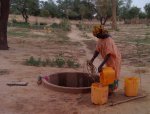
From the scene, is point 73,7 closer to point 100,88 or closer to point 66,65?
point 66,65

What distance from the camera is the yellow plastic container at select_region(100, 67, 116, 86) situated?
7.06 meters

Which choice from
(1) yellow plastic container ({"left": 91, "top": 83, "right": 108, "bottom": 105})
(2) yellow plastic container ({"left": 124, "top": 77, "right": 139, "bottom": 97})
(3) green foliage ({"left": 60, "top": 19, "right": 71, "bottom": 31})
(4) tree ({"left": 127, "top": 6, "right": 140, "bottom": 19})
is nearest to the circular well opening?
(2) yellow plastic container ({"left": 124, "top": 77, "right": 139, "bottom": 97})

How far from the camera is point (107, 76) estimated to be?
7.09 metres

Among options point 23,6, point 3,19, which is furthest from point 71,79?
point 23,6

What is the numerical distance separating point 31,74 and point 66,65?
2.12 meters

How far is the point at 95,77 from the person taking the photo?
333 inches

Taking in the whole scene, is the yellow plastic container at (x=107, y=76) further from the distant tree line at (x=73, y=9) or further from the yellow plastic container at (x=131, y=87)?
the distant tree line at (x=73, y=9)

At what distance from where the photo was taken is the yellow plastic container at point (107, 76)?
7.06 meters

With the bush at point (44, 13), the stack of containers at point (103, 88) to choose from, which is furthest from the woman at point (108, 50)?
the bush at point (44, 13)

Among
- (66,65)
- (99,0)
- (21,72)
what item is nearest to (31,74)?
(21,72)

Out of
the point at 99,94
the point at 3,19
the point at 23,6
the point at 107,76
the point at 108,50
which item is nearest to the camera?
the point at 99,94

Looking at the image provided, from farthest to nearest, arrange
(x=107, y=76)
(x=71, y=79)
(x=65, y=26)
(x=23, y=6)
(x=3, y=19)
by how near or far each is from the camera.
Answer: (x=23, y=6) → (x=65, y=26) → (x=3, y=19) → (x=71, y=79) → (x=107, y=76)

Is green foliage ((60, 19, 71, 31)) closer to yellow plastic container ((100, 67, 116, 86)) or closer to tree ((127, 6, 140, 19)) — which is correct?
tree ((127, 6, 140, 19))

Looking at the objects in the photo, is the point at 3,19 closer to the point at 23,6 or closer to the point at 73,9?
the point at 23,6
